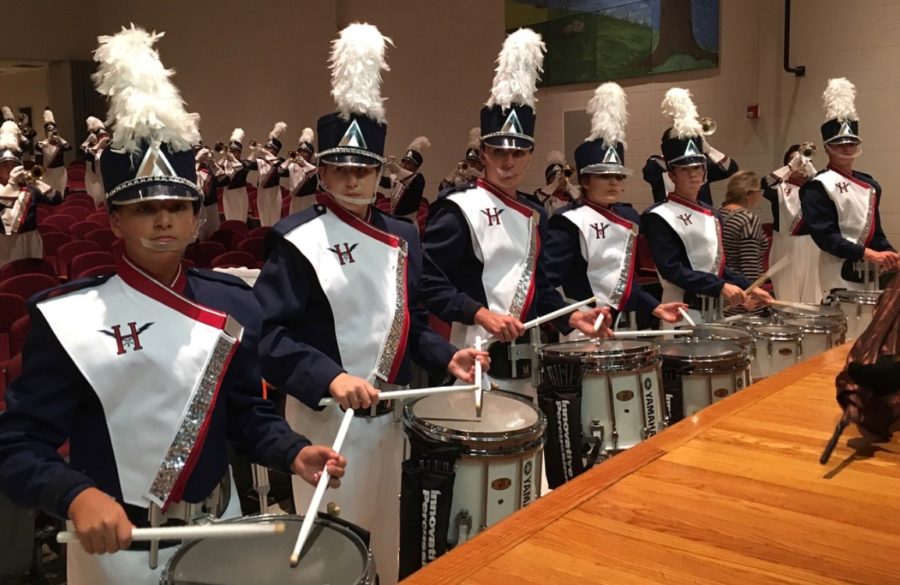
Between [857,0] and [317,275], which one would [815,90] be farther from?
[317,275]

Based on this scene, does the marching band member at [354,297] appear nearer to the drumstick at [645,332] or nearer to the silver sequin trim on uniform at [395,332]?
the silver sequin trim on uniform at [395,332]

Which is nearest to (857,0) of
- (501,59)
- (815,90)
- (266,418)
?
(815,90)

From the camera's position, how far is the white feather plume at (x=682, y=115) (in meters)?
4.67

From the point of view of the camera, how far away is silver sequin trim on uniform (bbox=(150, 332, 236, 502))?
1.81m

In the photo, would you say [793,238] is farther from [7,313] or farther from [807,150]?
[7,313]

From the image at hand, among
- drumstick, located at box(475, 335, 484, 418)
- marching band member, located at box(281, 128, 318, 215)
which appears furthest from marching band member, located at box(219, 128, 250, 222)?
drumstick, located at box(475, 335, 484, 418)

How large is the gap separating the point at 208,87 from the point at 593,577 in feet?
60.9

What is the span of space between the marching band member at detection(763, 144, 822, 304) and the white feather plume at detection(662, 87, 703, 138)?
229cm

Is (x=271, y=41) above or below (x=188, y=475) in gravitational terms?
above

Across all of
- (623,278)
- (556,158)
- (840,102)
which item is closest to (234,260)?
(623,278)

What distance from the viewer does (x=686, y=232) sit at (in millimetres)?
4539

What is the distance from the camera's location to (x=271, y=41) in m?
16.6

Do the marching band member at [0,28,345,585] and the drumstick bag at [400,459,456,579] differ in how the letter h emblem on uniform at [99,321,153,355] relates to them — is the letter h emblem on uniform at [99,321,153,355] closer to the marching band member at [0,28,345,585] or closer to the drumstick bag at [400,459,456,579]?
the marching band member at [0,28,345,585]

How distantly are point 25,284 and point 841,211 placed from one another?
540 cm
